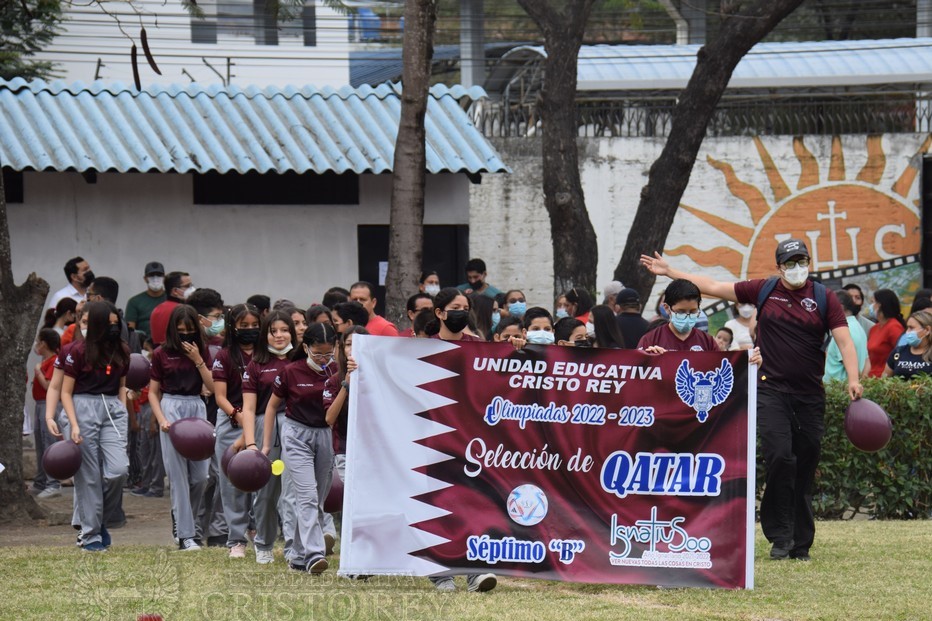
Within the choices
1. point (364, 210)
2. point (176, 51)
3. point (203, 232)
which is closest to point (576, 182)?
point (364, 210)

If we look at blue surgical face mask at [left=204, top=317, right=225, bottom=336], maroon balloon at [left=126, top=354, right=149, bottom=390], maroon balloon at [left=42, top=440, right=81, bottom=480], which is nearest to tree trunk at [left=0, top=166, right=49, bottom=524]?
maroon balloon at [left=126, top=354, right=149, bottom=390]

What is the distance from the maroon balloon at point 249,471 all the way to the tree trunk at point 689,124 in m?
7.43

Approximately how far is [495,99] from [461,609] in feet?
49.4

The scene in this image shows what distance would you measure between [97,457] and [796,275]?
5056 mm

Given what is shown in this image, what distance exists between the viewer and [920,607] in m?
7.27

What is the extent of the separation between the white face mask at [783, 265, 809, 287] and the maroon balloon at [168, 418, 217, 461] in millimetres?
4040

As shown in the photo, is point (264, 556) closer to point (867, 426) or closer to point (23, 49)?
point (867, 426)

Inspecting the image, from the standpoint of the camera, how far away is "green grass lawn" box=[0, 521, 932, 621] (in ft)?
23.1

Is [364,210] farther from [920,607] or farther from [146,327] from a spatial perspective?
[920,607]

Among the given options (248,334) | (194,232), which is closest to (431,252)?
(194,232)

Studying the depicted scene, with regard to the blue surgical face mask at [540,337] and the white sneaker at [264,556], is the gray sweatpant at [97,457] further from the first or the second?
the blue surgical face mask at [540,337]

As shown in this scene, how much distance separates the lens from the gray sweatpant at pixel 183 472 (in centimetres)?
995

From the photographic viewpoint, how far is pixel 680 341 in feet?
27.9

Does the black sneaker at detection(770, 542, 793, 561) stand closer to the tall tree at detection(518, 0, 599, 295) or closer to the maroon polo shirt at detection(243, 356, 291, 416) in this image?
the maroon polo shirt at detection(243, 356, 291, 416)
